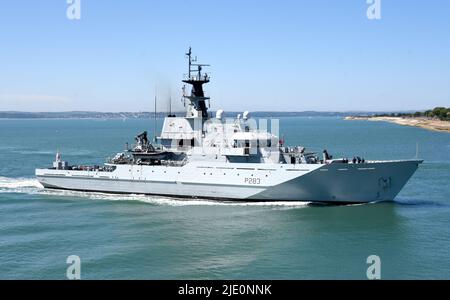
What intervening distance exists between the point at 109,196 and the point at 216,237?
11.9m

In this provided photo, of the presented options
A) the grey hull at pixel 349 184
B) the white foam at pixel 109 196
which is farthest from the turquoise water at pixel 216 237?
the grey hull at pixel 349 184

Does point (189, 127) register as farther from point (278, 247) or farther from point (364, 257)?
point (364, 257)

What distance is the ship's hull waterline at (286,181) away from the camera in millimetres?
27406

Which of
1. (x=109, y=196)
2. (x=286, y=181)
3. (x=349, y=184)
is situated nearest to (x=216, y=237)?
(x=286, y=181)

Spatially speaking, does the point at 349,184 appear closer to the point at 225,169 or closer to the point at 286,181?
the point at 286,181

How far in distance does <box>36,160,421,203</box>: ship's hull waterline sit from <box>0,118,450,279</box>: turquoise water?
61 cm

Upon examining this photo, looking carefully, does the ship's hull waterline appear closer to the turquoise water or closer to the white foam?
the white foam

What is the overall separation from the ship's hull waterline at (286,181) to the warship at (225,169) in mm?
52

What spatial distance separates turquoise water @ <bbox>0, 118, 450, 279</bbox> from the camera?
18875mm

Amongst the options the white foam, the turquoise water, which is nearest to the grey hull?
the white foam

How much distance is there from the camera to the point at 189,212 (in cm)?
2773

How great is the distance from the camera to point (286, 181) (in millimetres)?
27719
